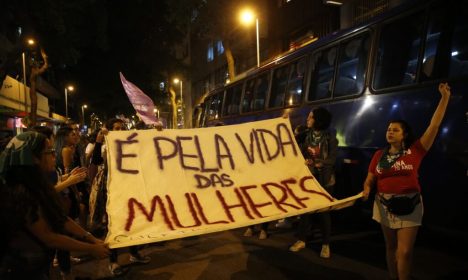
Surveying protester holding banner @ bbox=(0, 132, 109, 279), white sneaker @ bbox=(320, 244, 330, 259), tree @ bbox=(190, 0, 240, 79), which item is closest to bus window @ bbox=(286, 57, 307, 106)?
white sneaker @ bbox=(320, 244, 330, 259)

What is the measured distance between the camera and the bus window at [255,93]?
8617 mm

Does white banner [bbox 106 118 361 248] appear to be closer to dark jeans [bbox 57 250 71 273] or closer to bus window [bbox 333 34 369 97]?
dark jeans [bbox 57 250 71 273]

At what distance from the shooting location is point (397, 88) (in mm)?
4906

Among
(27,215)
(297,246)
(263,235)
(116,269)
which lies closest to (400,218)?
(297,246)

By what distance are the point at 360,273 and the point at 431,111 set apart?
199 cm

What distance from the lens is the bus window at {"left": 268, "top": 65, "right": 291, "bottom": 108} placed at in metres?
7.74

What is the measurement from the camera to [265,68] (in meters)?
8.66

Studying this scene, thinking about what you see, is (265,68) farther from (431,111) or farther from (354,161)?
(431,111)

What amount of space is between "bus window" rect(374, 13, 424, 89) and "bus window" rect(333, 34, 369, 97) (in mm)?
277

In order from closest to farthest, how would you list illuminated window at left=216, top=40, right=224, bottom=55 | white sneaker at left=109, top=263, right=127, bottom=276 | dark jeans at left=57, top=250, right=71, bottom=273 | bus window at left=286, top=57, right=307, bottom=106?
dark jeans at left=57, top=250, right=71, bottom=273
white sneaker at left=109, top=263, right=127, bottom=276
bus window at left=286, top=57, right=307, bottom=106
illuminated window at left=216, top=40, right=224, bottom=55

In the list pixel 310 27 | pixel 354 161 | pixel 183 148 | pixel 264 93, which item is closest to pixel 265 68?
pixel 264 93

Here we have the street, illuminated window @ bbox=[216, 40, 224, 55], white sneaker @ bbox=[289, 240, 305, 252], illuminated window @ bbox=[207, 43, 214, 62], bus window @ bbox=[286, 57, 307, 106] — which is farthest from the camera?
illuminated window @ bbox=[207, 43, 214, 62]

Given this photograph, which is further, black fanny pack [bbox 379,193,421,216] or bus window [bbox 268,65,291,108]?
bus window [bbox 268,65,291,108]

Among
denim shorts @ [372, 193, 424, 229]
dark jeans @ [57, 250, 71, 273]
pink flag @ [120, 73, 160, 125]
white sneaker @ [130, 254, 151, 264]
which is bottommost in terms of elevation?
white sneaker @ [130, 254, 151, 264]
